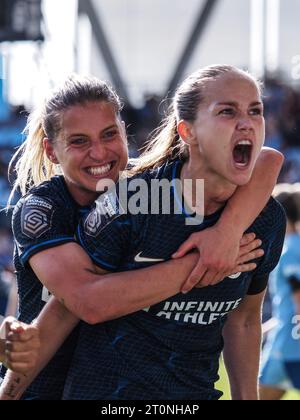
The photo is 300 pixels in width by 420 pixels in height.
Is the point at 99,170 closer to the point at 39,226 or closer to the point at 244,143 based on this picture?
the point at 39,226

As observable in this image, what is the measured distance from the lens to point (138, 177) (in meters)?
3.51

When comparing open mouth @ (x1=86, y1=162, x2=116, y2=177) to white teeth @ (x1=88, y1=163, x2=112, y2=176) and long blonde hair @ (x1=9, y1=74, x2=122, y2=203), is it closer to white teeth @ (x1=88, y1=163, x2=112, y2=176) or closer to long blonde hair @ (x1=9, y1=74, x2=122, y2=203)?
white teeth @ (x1=88, y1=163, x2=112, y2=176)

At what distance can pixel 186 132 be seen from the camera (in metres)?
3.57

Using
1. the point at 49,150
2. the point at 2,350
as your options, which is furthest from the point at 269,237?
the point at 2,350

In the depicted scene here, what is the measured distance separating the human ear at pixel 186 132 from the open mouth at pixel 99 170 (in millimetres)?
327

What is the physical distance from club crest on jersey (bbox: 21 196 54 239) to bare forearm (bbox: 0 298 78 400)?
0.83 ft

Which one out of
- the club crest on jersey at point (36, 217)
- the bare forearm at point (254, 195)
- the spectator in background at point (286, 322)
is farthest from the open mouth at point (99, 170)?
the spectator in background at point (286, 322)

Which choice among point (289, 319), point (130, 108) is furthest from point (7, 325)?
point (130, 108)

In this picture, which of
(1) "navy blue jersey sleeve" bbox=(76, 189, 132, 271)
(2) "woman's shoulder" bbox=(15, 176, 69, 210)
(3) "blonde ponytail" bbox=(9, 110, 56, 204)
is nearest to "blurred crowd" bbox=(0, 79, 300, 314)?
(3) "blonde ponytail" bbox=(9, 110, 56, 204)

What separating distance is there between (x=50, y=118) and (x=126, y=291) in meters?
0.88

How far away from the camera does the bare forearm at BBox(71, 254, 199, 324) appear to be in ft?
10.9

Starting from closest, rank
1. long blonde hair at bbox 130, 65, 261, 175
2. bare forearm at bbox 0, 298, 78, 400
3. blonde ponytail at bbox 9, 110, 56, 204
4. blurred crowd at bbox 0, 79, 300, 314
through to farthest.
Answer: bare forearm at bbox 0, 298, 78, 400 → long blonde hair at bbox 130, 65, 261, 175 → blonde ponytail at bbox 9, 110, 56, 204 → blurred crowd at bbox 0, 79, 300, 314

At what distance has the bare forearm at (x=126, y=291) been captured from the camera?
3316 mm
